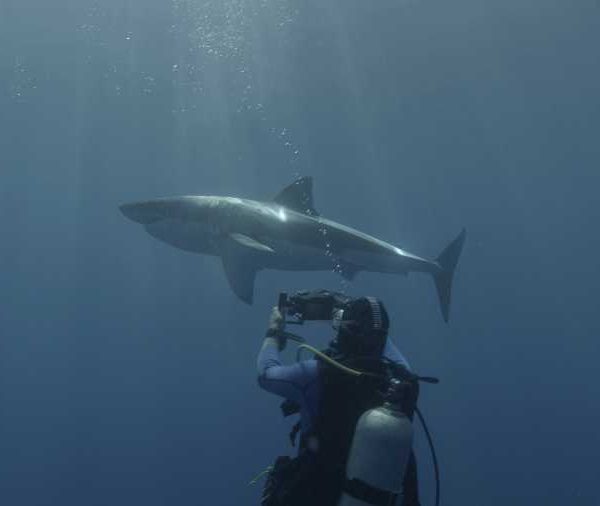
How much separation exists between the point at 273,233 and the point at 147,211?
2.82 meters

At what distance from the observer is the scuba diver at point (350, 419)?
3607 mm

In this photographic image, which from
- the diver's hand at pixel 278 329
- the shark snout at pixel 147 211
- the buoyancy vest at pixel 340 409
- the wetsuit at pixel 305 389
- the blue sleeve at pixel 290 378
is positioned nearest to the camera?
the buoyancy vest at pixel 340 409

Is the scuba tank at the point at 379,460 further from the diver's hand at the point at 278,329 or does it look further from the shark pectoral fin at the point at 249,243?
the shark pectoral fin at the point at 249,243

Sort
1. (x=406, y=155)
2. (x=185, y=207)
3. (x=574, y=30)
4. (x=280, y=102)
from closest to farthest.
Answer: (x=185, y=207) → (x=574, y=30) → (x=280, y=102) → (x=406, y=155)

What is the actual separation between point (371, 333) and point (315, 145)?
60.2 meters

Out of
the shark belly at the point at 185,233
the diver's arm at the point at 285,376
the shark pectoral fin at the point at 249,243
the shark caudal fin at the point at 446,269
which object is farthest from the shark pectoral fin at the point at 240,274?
the diver's arm at the point at 285,376

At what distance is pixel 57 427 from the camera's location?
39688mm

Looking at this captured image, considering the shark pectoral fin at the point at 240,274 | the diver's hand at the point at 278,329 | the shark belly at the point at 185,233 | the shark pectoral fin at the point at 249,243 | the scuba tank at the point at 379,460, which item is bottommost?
the scuba tank at the point at 379,460

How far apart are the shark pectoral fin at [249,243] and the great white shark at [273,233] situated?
Result: 9 centimetres

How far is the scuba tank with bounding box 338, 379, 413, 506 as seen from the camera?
3578 mm

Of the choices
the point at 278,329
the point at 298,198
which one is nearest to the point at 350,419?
the point at 278,329

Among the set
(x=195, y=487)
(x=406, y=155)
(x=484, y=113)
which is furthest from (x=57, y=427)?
(x=484, y=113)

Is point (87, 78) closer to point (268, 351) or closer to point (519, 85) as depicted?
point (519, 85)

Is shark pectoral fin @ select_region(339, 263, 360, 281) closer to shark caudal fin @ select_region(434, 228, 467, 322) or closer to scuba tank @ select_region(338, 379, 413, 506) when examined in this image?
shark caudal fin @ select_region(434, 228, 467, 322)
